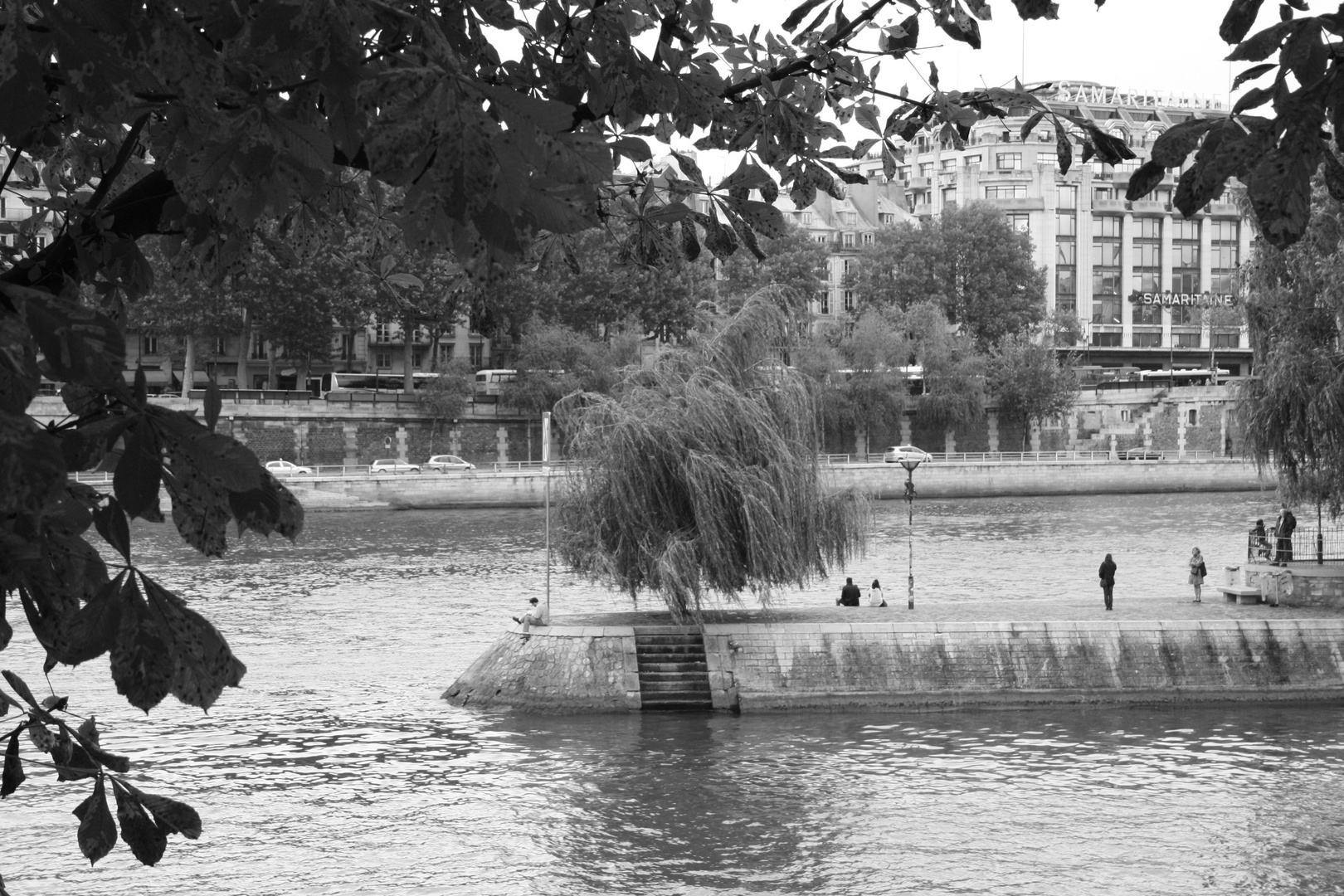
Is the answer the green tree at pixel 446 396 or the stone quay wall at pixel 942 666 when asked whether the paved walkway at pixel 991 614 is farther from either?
the green tree at pixel 446 396

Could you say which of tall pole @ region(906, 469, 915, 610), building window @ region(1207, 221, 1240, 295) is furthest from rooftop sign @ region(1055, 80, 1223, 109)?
tall pole @ region(906, 469, 915, 610)

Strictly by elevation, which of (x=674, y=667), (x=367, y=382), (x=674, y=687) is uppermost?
(x=367, y=382)

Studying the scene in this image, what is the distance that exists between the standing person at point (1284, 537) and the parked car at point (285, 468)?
4182 centimetres

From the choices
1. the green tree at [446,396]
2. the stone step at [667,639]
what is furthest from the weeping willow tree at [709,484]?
the green tree at [446,396]

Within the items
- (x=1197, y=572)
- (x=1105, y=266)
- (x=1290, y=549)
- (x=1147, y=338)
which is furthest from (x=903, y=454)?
(x=1197, y=572)

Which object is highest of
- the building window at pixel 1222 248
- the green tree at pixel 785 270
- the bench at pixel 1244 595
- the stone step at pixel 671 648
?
the building window at pixel 1222 248

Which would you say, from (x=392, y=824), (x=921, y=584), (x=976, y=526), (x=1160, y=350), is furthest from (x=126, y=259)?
(x=1160, y=350)

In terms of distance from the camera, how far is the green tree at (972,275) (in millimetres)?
90125

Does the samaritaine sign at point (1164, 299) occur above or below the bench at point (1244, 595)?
above

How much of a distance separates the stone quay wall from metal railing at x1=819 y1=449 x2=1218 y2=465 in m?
47.3

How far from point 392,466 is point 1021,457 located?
2951cm

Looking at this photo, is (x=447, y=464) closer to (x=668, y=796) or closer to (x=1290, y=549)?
(x=1290, y=549)

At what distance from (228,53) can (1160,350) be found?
11132cm

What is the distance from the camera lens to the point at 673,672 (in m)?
23.1
